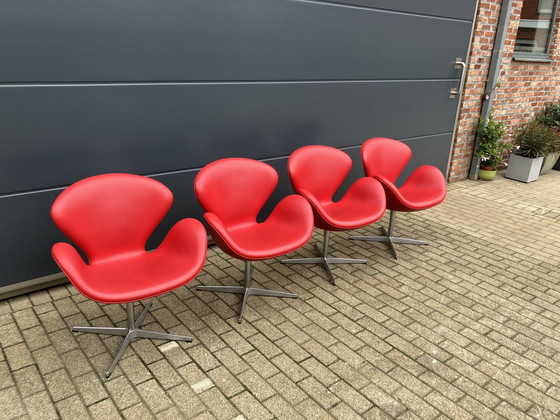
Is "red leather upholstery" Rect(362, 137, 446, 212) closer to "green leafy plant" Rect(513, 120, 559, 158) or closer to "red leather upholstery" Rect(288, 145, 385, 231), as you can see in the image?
"red leather upholstery" Rect(288, 145, 385, 231)

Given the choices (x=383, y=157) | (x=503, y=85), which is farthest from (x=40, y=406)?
(x=503, y=85)

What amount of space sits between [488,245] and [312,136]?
1.84 metres

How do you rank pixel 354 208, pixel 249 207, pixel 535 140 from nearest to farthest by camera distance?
pixel 249 207
pixel 354 208
pixel 535 140

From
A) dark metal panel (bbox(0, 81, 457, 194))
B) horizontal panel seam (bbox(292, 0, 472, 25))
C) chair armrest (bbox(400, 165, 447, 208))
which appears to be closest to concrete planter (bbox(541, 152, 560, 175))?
horizontal panel seam (bbox(292, 0, 472, 25))

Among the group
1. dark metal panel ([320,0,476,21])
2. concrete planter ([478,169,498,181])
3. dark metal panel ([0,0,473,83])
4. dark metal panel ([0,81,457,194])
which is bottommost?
concrete planter ([478,169,498,181])

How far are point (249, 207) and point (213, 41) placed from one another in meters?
1.22

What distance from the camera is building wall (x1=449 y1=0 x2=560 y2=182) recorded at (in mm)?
5309

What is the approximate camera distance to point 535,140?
595 cm

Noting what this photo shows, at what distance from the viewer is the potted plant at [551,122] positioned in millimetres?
6426

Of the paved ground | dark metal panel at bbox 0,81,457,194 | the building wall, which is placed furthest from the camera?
the building wall

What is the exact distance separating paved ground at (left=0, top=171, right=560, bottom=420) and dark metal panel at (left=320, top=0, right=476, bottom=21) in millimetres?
2239

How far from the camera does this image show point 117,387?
89.0 inches

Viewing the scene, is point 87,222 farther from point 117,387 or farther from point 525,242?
point 525,242

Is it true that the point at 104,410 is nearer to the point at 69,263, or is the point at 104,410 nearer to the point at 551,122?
the point at 69,263
